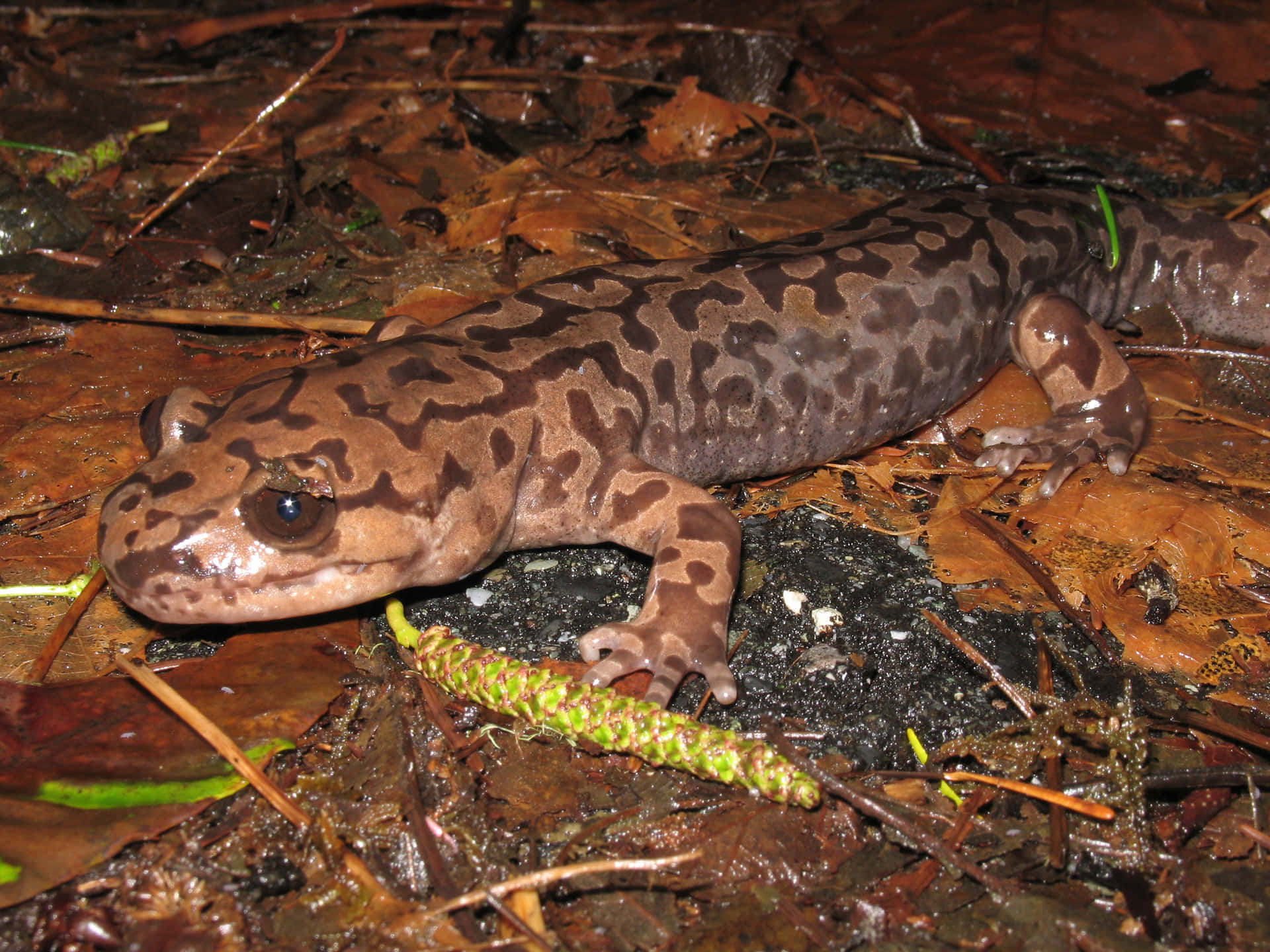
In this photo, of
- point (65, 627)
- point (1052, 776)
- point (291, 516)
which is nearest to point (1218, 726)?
point (1052, 776)

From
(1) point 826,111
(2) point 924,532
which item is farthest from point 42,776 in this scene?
(1) point 826,111

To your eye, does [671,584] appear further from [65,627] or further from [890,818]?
[65,627]

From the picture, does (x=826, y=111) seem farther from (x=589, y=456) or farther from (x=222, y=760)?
(x=222, y=760)

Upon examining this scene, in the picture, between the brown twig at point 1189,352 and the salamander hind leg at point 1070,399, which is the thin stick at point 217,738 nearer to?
the salamander hind leg at point 1070,399

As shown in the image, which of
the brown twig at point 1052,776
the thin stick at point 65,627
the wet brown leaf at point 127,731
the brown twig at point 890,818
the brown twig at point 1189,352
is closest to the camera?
the wet brown leaf at point 127,731

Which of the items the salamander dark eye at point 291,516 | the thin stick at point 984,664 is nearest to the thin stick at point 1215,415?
the thin stick at point 984,664

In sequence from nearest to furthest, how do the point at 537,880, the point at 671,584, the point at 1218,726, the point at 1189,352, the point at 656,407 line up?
the point at 537,880 < the point at 1218,726 < the point at 671,584 < the point at 656,407 < the point at 1189,352

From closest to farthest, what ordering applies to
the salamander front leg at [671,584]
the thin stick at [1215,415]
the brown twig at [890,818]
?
1. the brown twig at [890,818]
2. the salamander front leg at [671,584]
3. the thin stick at [1215,415]
